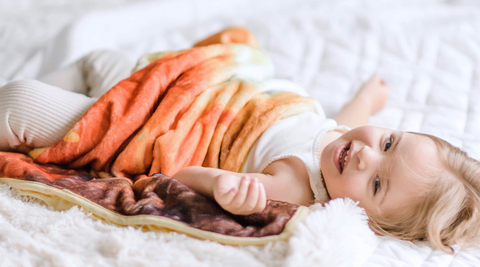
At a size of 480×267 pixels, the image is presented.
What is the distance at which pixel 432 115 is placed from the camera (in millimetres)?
1284

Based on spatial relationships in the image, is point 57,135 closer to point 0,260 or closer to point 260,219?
point 0,260

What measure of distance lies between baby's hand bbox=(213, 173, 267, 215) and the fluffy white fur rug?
8cm

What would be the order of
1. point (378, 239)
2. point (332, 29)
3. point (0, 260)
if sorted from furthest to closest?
point (332, 29), point (378, 239), point (0, 260)

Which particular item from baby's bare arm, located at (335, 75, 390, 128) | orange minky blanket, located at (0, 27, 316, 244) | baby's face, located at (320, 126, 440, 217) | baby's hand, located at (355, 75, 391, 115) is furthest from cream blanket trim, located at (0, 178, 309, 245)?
baby's hand, located at (355, 75, 391, 115)

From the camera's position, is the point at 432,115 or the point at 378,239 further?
the point at 432,115

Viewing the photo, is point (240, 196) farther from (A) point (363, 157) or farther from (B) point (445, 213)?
(B) point (445, 213)

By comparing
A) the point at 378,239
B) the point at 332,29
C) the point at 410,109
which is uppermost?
the point at 332,29

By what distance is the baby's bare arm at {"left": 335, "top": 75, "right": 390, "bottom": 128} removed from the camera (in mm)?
1263

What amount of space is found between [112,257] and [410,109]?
115 cm

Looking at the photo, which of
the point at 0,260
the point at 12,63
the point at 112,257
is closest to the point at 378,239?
the point at 112,257

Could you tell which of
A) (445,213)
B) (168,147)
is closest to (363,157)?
(445,213)

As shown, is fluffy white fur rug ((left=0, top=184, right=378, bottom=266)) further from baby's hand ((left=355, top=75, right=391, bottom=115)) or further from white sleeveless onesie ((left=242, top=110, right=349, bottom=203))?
baby's hand ((left=355, top=75, right=391, bottom=115))

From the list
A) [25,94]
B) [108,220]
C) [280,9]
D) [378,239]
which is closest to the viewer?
[108,220]

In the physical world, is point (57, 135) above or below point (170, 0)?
below
